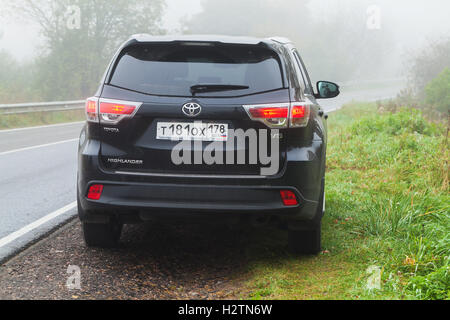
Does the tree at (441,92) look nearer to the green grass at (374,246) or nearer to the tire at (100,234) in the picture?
the green grass at (374,246)

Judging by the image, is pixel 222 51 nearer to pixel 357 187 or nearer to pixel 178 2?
pixel 357 187

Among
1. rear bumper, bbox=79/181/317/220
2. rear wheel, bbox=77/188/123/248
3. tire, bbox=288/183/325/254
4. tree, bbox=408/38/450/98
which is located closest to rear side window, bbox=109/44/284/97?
rear bumper, bbox=79/181/317/220

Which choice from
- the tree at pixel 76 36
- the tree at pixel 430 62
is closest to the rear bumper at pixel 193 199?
the tree at pixel 430 62

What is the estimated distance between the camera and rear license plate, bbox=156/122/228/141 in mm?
3816

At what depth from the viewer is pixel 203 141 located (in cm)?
382

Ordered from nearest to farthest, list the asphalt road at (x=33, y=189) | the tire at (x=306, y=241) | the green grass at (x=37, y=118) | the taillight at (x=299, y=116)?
the taillight at (x=299, y=116) < the tire at (x=306, y=241) < the asphalt road at (x=33, y=189) < the green grass at (x=37, y=118)

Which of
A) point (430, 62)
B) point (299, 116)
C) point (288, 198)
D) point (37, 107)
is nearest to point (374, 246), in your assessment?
point (288, 198)

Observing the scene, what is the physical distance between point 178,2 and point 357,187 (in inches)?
3587

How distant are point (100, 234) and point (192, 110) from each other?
5.17 feet

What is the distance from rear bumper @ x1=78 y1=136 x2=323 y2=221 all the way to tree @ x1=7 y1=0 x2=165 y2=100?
2734cm

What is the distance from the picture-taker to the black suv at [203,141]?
3814mm

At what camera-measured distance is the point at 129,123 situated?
12.7ft

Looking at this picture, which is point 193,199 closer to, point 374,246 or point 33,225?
point 374,246
